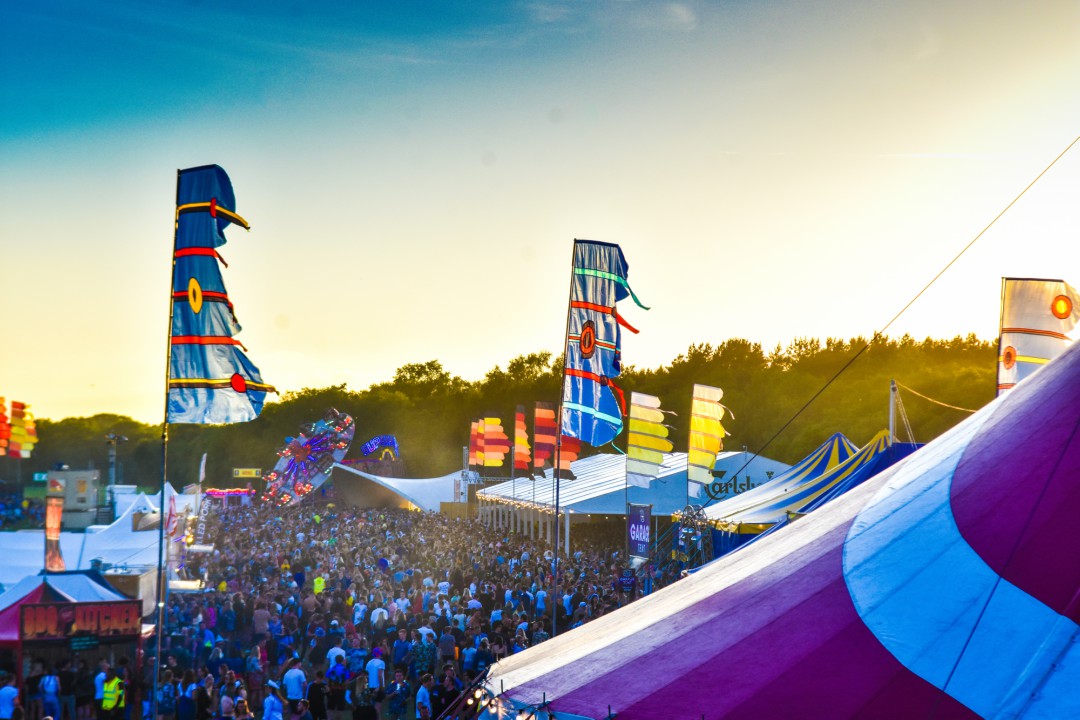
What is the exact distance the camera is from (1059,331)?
552 inches

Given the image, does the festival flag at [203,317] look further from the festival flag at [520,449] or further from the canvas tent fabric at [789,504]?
the festival flag at [520,449]

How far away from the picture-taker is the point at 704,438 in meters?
19.4

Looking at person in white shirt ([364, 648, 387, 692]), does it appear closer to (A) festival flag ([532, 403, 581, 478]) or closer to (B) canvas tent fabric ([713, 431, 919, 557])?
(B) canvas tent fabric ([713, 431, 919, 557])

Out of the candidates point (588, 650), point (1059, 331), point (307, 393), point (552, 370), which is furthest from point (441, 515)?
point (307, 393)

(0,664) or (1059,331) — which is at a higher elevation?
(1059,331)

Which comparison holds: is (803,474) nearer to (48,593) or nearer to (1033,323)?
(1033,323)

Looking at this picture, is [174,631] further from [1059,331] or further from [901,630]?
[1059,331]

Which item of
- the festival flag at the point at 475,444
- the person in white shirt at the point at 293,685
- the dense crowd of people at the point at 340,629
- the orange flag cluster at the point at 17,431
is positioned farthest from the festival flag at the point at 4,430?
the person in white shirt at the point at 293,685

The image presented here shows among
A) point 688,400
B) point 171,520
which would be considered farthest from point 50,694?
point 688,400

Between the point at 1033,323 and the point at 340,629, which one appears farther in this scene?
the point at 1033,323

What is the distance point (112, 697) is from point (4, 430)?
27927mm

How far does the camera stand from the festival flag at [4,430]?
32.7 metres

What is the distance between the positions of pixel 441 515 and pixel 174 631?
80.6ft

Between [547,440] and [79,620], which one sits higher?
[547,440]
